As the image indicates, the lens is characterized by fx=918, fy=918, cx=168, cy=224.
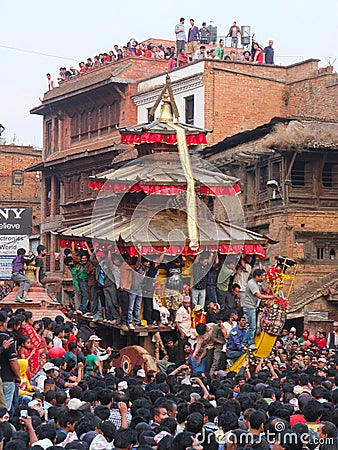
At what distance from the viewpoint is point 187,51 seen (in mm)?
39719

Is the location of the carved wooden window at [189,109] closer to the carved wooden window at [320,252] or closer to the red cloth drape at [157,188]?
the carved wooden window at [320,252]

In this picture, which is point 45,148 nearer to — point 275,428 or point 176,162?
point 176,162

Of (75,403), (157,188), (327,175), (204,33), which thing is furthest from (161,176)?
(204,33)

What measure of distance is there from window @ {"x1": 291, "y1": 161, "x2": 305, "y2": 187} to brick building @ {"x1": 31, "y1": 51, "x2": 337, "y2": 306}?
17.8 feet

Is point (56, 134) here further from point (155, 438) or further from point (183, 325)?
point (155, 438)

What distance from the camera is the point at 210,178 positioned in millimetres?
20531

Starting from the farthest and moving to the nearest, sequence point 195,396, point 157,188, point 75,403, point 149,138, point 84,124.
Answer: point 84,124, point 149,138, point 157,188, point 195,396, point 75,403

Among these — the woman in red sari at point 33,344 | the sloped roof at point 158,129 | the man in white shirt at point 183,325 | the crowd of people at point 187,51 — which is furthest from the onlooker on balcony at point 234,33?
the woman in red sari at point 33,344

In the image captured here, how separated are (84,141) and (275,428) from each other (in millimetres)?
36588

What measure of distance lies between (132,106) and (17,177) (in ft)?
48.1

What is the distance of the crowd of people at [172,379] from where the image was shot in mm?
9070

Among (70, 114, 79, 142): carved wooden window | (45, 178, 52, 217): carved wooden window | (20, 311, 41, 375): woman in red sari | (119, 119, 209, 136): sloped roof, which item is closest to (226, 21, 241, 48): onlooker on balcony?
(70, 114, 79, 142): carved wooden window

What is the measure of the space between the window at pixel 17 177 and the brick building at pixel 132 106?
5.79 meters

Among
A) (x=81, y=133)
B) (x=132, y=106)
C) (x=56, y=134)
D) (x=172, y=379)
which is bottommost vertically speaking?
(x=172, y=379)
